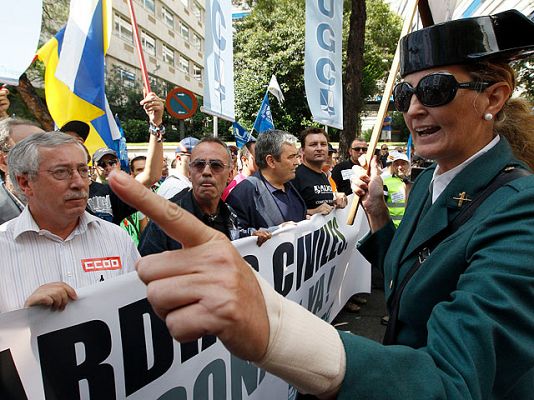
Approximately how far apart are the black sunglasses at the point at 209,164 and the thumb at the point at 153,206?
7.56 feet

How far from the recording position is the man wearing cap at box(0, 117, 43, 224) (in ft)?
8.49

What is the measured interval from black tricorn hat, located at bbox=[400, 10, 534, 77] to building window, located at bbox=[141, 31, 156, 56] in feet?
137

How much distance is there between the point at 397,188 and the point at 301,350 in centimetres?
523

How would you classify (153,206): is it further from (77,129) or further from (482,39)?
(77,129)

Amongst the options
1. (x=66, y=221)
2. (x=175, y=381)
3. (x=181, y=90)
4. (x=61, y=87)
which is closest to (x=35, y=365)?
(x=175, y=381)

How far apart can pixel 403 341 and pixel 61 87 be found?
3.70m

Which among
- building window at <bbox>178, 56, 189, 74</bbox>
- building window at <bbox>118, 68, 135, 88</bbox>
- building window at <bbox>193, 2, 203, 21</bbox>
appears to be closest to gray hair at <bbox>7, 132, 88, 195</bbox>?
building window at <bbox>118, 68, 135, 88</bbox>

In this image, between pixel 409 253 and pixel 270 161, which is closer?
pixel 409 253

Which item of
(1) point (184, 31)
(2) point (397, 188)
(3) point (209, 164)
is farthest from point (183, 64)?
(3) point (209, 164)

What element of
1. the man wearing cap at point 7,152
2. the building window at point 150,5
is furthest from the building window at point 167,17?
the man wearing cap at point 7,152

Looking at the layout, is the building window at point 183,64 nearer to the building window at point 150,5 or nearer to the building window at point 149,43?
the building window at point 149,43

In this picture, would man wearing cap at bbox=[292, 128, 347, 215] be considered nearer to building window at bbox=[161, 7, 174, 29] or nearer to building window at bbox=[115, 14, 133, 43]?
building window at bbox=[115, 14, 133, 43]

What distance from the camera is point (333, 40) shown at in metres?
5.72

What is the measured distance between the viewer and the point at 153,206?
66cm
